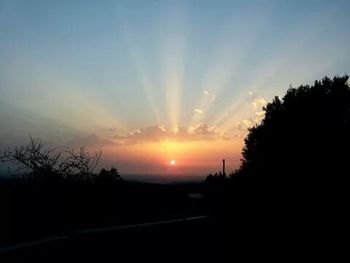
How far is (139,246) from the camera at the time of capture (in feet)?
19.3

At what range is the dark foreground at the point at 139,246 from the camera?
4.34m

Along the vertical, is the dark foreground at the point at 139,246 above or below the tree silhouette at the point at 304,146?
below

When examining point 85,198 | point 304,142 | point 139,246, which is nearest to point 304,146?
point 304,142

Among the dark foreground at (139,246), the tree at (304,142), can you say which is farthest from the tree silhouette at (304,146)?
the dark foreground at (139,246)

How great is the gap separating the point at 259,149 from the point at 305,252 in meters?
33.6

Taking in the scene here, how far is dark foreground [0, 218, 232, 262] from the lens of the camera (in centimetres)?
434

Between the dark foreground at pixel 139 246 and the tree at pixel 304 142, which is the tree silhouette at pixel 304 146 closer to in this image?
the tree at pixel 304 142

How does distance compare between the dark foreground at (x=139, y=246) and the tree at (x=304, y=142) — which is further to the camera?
the tree at (x=304, y=142)

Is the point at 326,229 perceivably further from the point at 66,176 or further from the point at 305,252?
the point at 66,176

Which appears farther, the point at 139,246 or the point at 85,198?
the point at 85,198

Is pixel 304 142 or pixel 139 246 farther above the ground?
pixel 304 142

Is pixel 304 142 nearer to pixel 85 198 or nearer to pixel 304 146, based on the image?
pixel 304 146

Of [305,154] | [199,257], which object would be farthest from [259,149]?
[199,257]

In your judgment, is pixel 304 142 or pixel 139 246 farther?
pixel 304 142
